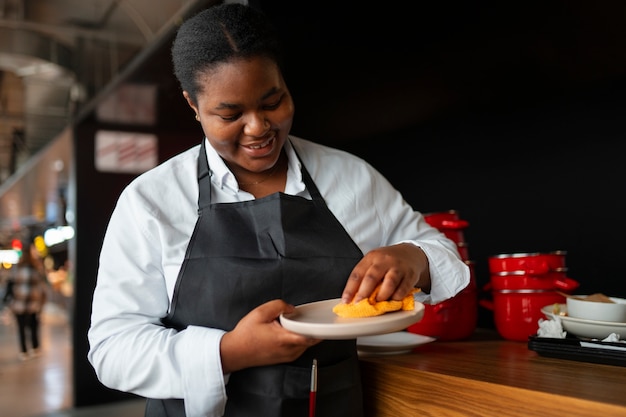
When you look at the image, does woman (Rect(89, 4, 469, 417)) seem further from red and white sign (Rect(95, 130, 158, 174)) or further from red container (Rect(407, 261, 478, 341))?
red and white sign (Rect(95, 130, 158, 174))

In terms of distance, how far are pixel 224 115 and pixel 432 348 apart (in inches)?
34.8

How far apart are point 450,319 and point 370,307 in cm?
76

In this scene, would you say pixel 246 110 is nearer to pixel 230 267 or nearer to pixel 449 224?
pixel 230 267

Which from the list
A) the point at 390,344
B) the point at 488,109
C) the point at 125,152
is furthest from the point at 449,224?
the point at 125,152

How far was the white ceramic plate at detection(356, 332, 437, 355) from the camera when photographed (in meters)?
1.58

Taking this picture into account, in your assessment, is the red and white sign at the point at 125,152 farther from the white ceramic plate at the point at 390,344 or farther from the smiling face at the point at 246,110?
the smiling face at the point at 246,110

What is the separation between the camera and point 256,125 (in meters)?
1.19

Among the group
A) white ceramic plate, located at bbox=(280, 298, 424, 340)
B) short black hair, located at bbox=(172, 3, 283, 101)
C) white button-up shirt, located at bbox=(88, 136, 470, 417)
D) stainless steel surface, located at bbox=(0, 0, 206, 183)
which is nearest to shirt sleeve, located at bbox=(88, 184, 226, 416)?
white button-up shirt, located at bbox=(88, 136, 470, 417)

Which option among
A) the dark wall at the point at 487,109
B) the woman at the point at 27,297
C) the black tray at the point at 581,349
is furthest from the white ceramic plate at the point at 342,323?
the woman at the point at 27,297

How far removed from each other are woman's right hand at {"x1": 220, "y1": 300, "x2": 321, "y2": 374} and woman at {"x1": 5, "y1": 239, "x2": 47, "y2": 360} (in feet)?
25.4

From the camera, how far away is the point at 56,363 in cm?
773

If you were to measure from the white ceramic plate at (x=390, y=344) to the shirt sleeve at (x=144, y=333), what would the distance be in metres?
0.54


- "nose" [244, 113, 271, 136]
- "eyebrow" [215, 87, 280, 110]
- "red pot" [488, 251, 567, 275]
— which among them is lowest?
"red pot" [488, 251, 567, 275]

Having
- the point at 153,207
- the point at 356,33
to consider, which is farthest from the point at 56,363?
the point at 153,207
